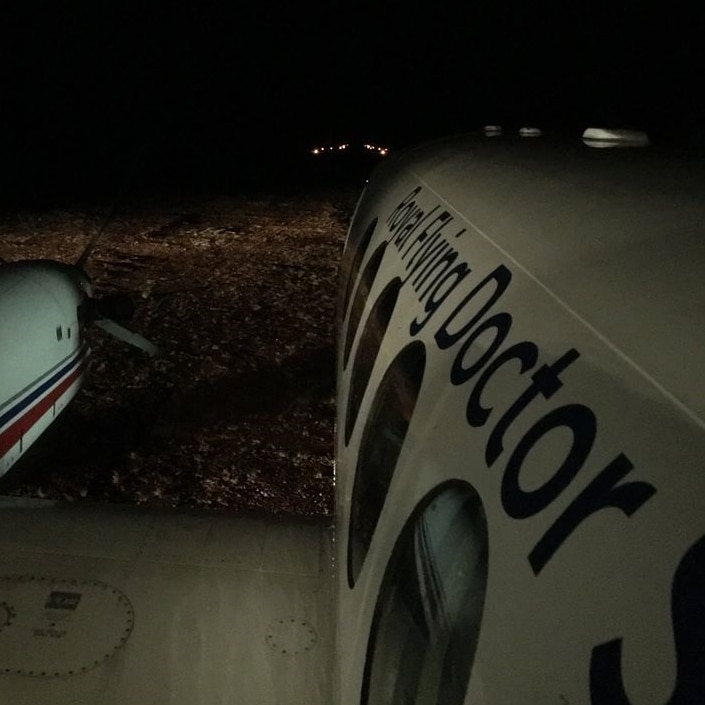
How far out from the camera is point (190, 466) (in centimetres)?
602

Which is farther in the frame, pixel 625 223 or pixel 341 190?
pixel 341 190

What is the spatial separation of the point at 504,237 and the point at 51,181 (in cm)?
1745

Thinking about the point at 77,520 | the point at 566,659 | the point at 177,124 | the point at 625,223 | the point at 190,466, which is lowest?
the point at 177,124

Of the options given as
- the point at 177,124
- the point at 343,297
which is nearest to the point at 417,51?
the point at 177,124

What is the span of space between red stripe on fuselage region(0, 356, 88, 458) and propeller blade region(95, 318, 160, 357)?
637 mm

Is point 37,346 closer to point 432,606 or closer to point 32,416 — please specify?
point 32,416

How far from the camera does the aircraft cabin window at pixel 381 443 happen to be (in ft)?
7.92

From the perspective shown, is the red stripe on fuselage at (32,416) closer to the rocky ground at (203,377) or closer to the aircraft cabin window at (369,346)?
the rocky ground at (203,377)

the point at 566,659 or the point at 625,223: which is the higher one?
the point at 625,223

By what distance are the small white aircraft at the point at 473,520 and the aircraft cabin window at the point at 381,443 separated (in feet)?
0.05

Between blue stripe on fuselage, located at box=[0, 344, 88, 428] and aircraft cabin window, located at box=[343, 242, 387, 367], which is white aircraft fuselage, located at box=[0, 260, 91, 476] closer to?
blue stripe on fuselage, located at box=[0, 344, 88, 428]

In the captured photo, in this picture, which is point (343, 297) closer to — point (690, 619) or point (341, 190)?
point (690, 619)

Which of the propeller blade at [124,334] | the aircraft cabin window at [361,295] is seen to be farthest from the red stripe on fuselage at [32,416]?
the aircraft cabin window at [361,295]

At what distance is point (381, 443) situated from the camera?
2.65 metres
